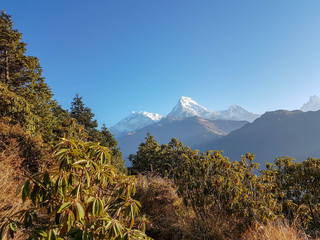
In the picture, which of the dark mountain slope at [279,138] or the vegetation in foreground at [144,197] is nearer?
the vegetation in foreground at [144,197]

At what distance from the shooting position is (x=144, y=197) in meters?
4.95

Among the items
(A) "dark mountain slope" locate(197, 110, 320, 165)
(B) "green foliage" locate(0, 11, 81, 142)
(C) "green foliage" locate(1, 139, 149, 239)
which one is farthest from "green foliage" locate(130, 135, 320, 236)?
(A) "dark mountain slope" locate(197, 110, 320, 165)

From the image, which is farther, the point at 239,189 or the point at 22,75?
the point at 22,75

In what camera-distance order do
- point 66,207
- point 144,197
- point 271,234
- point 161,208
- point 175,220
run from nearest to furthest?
point 66,207 < point 271,234 < point 175,220 < point 161,208 < point 144,197

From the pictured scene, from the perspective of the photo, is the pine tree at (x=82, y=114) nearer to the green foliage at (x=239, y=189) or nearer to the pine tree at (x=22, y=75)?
the pine tree at (x=22, y=75)

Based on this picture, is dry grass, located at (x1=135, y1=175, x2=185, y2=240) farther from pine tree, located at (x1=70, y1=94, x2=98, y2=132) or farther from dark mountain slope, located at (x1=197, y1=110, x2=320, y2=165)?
dark mountain slope, located at (x1=197, y1=110, x2=320, y2=165)

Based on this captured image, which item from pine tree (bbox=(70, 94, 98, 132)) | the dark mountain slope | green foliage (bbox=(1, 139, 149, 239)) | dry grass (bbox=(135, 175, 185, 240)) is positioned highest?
pine tree (bbox=(70, 94, 98, 132))

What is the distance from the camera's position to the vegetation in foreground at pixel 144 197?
4.75 ft

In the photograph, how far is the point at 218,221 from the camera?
11.1 feet

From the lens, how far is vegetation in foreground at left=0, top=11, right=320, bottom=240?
1.45m

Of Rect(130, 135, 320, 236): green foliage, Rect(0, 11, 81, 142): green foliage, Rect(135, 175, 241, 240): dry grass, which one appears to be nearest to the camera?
Rect(130, 135, 320, 236): green foliage

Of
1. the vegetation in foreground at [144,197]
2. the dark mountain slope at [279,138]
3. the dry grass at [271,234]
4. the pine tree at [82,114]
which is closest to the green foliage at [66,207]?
the vegetation in foreground at [144,197]

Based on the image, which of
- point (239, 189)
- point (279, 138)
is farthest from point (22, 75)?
point (279, 138)

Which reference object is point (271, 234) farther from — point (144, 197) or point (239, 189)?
point (144, 197)
